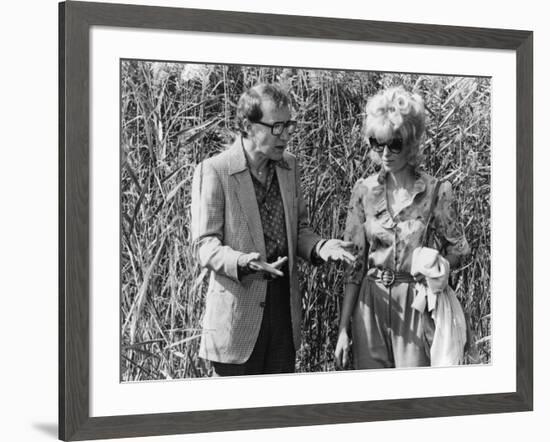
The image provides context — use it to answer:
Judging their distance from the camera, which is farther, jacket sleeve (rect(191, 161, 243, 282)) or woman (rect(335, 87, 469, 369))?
woman (rect(335, 87, 469, 369))

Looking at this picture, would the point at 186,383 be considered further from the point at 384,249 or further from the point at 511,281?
the point at 511,281

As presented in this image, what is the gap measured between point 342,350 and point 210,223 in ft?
2.54

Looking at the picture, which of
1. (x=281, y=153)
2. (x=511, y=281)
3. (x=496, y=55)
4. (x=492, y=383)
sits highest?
(x=496, y=55)

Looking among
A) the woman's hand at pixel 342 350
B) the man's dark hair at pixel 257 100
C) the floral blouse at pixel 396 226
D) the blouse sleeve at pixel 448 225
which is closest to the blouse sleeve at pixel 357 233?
the floral blouse at pixel 396 226

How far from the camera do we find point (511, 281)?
530cm

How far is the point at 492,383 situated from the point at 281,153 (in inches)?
54.2

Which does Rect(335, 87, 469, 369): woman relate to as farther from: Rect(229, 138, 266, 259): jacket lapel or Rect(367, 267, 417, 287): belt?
Rect(229, 138, 266, 259): jacket lapel

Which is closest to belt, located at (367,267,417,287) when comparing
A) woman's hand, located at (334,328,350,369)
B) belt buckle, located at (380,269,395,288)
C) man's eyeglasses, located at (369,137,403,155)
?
belt buckle, located at (380,269,395,288)

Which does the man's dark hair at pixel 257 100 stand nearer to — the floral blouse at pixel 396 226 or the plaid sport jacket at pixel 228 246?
the plaid sport jacket at pixel 228 246

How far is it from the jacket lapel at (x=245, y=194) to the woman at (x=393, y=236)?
40 cm

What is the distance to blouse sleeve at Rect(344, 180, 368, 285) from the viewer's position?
4996 mm

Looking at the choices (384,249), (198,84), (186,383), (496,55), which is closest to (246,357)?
(186,383)

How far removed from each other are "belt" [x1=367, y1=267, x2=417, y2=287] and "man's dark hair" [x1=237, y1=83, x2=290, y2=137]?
79 cm

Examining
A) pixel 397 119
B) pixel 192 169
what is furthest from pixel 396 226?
pixel 192 169
